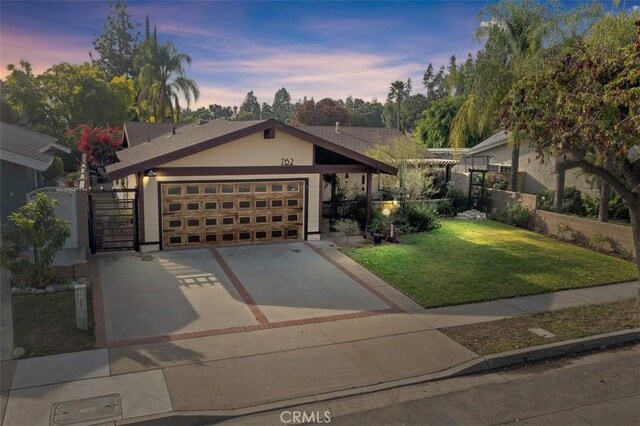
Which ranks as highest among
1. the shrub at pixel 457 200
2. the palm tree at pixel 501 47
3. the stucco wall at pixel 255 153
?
the palm tree at pixel 501 47

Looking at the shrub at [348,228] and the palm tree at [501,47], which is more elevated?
the palm tree at [501,47]

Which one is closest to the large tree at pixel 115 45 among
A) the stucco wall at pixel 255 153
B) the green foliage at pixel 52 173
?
the green foliage at pixel 52 173

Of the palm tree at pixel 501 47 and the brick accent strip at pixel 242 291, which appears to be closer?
the brick accent strip at pixel 242 291

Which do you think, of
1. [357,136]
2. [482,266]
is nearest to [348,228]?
[482,266]

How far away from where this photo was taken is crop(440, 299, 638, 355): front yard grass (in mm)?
9375

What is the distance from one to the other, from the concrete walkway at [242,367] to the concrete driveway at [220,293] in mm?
541

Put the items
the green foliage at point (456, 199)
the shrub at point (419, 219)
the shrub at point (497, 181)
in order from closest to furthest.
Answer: the shrub at point (419, 219)
the green foliage at point (456, 199)
the shrub at point (497, 181)

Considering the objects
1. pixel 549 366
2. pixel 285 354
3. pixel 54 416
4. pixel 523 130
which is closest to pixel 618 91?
pixel 523 130

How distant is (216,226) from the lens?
54.1 feet

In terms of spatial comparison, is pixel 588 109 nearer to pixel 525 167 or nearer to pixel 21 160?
pixel 21 160

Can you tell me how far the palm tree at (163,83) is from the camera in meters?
46.3

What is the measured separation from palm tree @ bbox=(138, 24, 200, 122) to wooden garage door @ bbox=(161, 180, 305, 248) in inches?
1260
